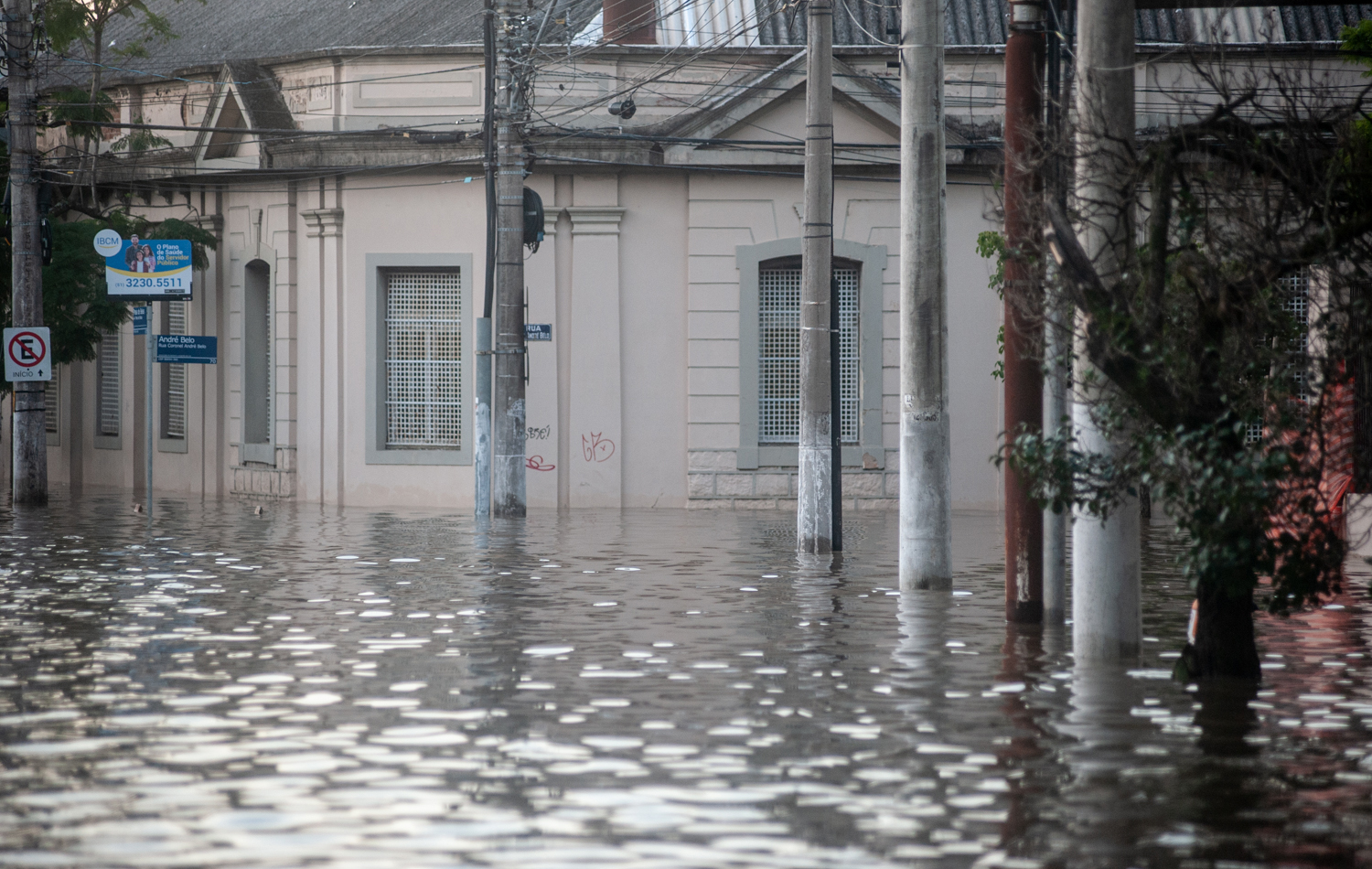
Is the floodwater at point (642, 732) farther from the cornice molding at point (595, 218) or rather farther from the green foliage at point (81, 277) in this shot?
the green foliage at point (81, 277)

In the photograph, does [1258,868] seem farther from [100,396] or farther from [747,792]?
[100,396]

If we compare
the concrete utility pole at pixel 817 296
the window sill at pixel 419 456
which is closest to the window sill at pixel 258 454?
the window sill at pixel 419 456

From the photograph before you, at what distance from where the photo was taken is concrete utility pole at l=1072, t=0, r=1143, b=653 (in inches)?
384

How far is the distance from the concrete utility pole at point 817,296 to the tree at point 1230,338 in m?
9.02

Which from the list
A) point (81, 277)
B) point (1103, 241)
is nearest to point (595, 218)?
point (81, 277)

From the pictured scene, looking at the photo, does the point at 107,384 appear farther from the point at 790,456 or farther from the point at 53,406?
the point at 790,456

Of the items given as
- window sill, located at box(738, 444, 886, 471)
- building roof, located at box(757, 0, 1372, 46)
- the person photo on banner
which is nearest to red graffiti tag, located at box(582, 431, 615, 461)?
window sill, located at box(738, 444, 886, 471)

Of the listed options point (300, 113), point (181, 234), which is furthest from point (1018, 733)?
point (181, 234)

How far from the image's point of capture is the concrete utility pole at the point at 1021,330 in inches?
447

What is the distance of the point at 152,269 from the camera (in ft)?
85.1

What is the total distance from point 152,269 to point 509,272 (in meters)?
6.01

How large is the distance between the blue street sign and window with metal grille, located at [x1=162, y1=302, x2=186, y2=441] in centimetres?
627

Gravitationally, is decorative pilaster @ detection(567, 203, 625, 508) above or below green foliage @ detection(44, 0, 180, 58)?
below

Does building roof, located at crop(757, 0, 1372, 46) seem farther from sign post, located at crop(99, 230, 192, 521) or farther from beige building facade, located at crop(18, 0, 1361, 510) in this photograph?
sign post, located at crop(99, 230, 192, 521)
